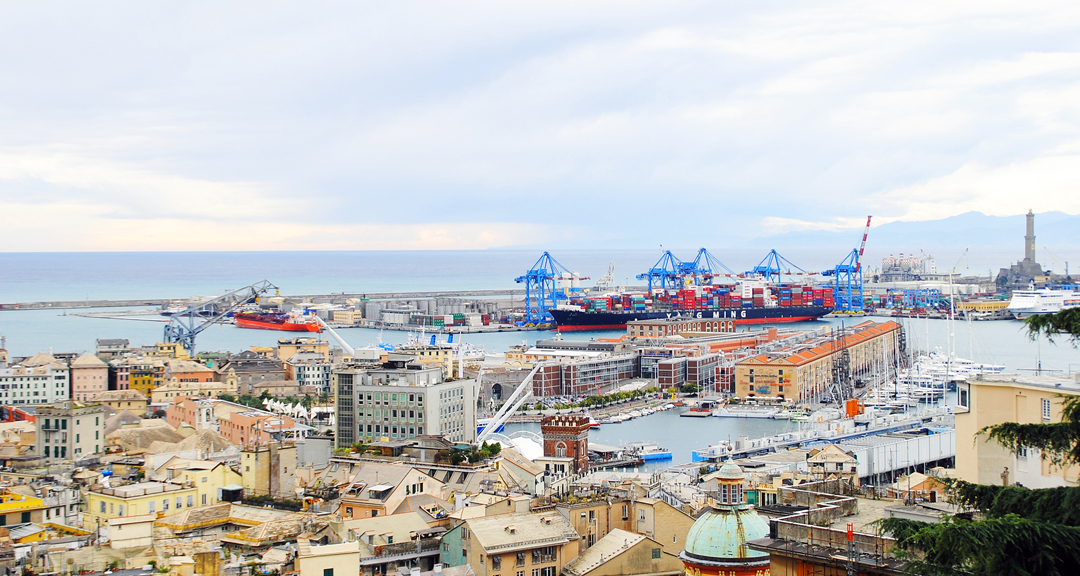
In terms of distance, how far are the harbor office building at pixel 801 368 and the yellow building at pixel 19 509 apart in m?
23.3

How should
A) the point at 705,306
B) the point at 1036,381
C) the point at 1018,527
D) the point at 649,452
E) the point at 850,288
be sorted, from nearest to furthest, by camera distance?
the point at 1018,527
the point at 1036,381
the point at 649,452
the point at 705,306
the point at 850,288

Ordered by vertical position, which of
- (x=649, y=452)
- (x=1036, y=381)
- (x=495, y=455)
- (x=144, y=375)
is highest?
(x=1036, y=381)

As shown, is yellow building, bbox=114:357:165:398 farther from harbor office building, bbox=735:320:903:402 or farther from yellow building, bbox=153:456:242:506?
yellow building, bbox=153:456:242:506

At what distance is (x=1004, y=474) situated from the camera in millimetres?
6695

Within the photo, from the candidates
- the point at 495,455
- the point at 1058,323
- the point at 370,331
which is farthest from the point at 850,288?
the point at 1058,323

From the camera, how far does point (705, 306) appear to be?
61188mm

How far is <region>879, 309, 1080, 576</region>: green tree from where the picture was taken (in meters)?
4.03

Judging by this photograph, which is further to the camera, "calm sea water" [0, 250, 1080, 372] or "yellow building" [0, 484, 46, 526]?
"calm sea water" [0, 250, 1080, 372]

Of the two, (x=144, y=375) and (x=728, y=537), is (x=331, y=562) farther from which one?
(x=144, y=375)

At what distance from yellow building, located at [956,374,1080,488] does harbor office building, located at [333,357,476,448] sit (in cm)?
1034

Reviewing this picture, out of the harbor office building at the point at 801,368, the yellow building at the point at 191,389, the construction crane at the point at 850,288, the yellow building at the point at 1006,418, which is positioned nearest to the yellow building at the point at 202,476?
the yellow building at the point at 1006,418

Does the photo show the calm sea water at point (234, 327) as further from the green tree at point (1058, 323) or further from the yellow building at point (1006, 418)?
the green tree at point (1058, 323)

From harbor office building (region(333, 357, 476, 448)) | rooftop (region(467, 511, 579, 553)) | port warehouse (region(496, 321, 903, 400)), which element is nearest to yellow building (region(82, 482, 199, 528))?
rooftop (region(467, 511, 579, 553))

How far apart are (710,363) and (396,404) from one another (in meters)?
19.7
